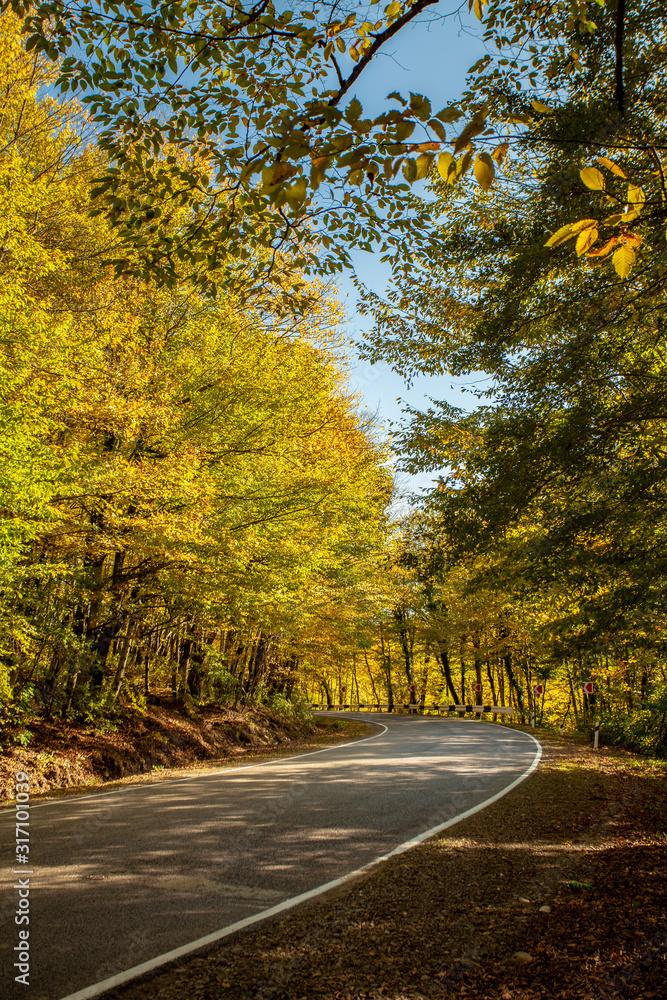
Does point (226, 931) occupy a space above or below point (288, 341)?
below

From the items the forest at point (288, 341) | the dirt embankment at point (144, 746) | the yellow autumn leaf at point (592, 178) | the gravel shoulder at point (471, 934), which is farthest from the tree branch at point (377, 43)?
the dirt embankment at point (144, 746)

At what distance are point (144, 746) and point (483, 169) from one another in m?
11.6

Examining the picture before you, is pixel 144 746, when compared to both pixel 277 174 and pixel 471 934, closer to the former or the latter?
pixel 471 934

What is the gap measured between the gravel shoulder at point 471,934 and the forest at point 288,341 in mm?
1833

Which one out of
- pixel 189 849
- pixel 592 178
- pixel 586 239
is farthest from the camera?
pixel 189 849

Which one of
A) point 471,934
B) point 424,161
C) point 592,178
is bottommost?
point 471,934

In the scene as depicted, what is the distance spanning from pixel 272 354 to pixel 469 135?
8.94 metres

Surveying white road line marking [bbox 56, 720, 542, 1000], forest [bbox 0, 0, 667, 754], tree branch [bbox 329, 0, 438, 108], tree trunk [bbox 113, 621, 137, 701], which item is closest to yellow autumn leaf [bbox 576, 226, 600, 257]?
forest [bbox 0, 0, 667, 754]

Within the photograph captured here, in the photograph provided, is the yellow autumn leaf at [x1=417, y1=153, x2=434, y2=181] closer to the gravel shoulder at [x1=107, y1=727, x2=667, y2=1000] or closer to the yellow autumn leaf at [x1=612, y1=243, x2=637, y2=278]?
the yellow autumn leaf at [x1=612, y1=243, x2=637, y2=278]

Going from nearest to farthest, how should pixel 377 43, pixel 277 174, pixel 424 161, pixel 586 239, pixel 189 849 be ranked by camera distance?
pixel 586 239
pixel 424 161
pixel 277 174
pixel 377 43
pixel 189 849

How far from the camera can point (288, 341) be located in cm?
1088

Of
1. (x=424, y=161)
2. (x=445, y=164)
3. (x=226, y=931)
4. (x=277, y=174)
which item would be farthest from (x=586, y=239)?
(x=226, y=931)

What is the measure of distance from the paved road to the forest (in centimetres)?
269

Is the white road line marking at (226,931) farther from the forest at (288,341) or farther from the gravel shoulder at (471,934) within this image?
the forest at (288,341)
